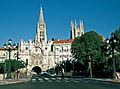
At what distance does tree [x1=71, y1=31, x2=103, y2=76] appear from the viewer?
7738cm

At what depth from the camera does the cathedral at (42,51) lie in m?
173

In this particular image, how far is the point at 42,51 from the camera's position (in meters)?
177

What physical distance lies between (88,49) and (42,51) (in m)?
98.5

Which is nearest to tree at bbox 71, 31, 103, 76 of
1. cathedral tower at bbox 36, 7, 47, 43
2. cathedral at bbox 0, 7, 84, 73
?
cathedral at bbox 0, 7, 84, 73

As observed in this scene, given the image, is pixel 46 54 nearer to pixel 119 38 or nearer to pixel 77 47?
pixel 77 47

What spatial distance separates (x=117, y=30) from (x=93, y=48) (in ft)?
50.3

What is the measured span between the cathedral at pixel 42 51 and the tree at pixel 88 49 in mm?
83964

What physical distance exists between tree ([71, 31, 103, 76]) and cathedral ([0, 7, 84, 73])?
84.0 m

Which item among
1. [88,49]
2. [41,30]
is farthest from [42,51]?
[88,49]

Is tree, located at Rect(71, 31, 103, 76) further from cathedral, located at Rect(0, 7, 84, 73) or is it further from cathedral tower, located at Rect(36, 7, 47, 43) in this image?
cathedral tower, located at Rect(36, 7, 47, 43)

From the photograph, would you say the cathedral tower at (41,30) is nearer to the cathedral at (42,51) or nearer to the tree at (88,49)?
the cathedral at (42,51)

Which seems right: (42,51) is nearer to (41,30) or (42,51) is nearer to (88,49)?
(41,30)

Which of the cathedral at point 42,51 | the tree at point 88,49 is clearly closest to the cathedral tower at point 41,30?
the cathedral at point 42,51

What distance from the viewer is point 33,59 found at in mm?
174000
